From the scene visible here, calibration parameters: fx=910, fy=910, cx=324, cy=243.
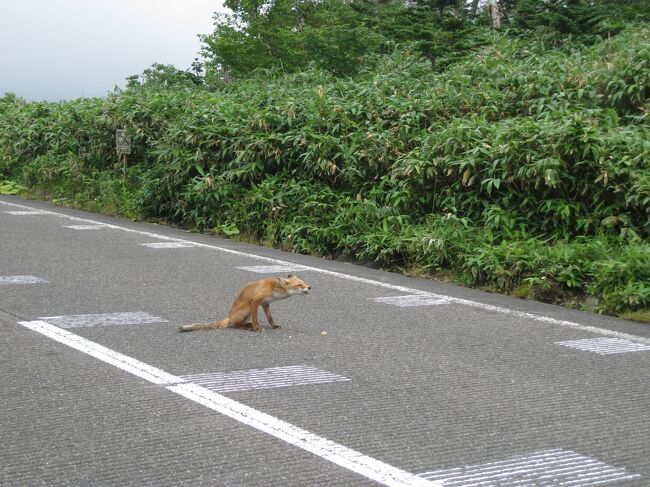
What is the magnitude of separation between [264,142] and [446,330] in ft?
23.8

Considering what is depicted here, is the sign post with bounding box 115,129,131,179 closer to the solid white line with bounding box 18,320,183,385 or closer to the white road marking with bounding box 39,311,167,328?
the white road marking with bounding box 39,311,167,328

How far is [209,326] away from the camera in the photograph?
7.33m

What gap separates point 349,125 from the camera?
539 inches

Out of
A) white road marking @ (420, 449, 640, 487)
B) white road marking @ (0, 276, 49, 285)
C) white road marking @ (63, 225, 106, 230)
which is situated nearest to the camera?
white road marking @ (420, 449, 640, 487)

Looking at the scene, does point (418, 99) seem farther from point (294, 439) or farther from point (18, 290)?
point (294, 439)

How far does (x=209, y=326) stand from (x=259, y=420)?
8.15 ft

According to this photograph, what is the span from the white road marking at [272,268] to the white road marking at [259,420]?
389 centimetres

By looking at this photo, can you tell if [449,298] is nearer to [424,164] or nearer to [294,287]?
[294,287]

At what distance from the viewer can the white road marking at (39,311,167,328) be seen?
7406mm

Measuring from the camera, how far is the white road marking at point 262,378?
5.64m

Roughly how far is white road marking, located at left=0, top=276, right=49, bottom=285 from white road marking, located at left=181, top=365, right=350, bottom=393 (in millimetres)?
4109

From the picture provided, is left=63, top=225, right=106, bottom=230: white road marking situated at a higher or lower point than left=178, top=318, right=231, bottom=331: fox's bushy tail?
higher

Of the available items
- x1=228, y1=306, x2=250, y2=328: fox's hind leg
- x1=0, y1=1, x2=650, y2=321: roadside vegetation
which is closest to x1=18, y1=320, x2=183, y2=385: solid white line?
x1=228, y1=306, x2=250, y2=328: fox's hind leg

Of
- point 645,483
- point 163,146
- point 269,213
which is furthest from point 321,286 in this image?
point 163,146
